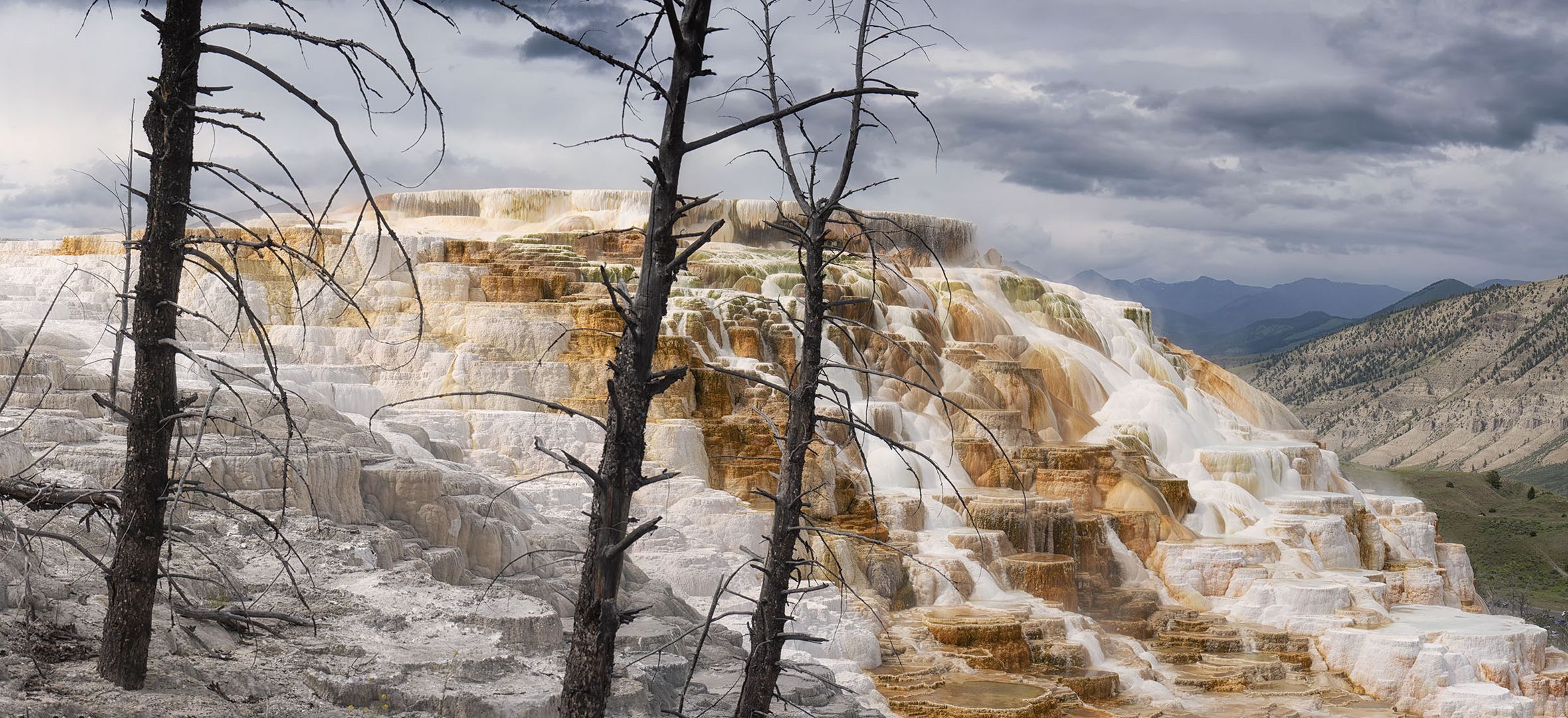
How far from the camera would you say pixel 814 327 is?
7570mm

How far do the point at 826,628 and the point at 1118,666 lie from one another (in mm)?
5369

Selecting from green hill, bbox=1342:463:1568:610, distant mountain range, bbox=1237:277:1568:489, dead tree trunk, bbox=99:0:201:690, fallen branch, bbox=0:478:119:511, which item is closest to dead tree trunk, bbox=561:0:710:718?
dead tree trunk, bbox=99:0:201:690

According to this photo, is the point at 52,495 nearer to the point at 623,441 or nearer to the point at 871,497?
the point at 623,441

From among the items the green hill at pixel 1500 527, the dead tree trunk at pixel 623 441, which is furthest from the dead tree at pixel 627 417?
the green hill at pixel 1500 527

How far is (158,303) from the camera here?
18.4ft

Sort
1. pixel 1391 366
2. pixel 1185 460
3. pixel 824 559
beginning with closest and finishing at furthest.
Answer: pixel 824 559 → pixel 1185 460 → pixel 1391 366

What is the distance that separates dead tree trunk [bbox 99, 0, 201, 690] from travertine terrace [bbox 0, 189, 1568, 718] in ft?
6.59

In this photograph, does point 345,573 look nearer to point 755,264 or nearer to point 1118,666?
point 1118,666

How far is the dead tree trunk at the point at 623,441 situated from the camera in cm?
518

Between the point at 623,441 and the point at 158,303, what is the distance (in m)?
2.12

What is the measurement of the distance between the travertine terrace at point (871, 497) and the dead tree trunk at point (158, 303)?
201 centimetres

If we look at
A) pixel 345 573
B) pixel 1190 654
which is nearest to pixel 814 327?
pixel 345 573

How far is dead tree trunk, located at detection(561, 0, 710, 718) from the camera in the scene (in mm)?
5180

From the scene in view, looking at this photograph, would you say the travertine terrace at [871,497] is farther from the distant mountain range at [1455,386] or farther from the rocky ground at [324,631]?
the distant mountain range at [1455,386]
